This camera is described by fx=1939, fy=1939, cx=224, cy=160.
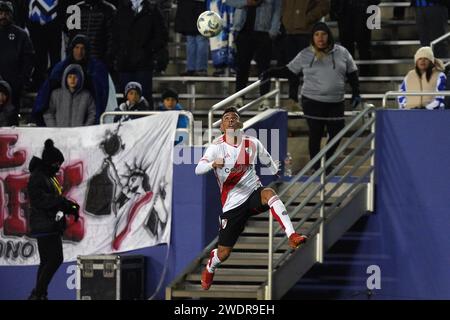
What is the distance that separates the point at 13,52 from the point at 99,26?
1235 millimetres

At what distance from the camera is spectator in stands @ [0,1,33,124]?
2650 centimetres

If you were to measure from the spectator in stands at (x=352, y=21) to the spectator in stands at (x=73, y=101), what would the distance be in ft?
11.6

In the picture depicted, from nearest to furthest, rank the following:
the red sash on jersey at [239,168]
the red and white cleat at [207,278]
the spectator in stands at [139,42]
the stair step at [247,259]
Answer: the red sash on jersey at [239,168] < the red and white cleat at [207,278] < the stair step at [247,259] < the spectator in stands at [139,42]

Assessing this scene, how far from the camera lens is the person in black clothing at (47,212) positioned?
980 inches

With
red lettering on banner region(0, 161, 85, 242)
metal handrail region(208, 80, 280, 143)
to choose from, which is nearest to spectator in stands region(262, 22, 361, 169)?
metal handrail region(208, 80, 280, 143)

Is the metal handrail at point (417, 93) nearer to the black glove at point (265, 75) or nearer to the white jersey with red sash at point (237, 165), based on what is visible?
the black glove at point (265, 75)

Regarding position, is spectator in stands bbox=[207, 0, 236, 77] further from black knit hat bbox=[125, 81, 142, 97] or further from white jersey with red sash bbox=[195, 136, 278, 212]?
white jersey with red sash bbox=[195, 136, 278, 212]

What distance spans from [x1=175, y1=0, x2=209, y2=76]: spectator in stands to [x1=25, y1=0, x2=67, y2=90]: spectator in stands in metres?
1.69

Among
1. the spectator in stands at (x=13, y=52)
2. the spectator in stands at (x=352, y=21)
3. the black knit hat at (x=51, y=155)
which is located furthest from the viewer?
the spectator in stands at (x=13, y=52)

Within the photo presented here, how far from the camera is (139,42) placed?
1033 inches

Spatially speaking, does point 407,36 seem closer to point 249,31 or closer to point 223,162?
point 249,31

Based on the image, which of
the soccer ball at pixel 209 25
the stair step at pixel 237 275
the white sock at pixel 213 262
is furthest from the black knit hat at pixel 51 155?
the white sock at pixel 213 262

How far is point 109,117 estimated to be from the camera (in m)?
25.6

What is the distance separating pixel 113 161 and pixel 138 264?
144 centimetres
